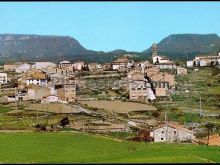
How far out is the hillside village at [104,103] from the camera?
48219 mm

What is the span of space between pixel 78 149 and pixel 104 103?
103ft

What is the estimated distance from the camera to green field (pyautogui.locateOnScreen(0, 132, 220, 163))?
2920 centimetres

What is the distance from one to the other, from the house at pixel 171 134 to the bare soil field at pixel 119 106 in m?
15.5

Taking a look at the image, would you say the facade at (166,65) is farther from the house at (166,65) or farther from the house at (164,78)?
the house at (164,78)

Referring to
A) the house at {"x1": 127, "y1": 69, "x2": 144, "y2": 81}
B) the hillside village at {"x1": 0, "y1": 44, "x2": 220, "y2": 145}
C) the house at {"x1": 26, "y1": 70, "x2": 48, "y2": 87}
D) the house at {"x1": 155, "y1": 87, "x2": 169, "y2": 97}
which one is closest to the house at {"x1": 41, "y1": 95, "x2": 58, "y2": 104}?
the hillside village at {"x1": 0, "y1": 44, "x2": 220, "y2": 145}

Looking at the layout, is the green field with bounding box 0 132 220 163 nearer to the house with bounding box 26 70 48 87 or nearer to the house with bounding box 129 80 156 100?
the house with bounding box 129 80 156 100

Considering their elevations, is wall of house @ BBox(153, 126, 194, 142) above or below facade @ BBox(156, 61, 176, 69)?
below

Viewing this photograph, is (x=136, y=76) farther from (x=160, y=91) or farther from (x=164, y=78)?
(x=160, y=91)

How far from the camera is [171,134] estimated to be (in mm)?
45531

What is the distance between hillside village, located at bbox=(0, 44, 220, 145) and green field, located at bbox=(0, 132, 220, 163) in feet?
18.6

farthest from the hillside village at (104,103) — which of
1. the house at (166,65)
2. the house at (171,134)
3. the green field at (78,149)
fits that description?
the green field at (78,149)

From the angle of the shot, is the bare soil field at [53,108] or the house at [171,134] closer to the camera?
the house at [171,134]

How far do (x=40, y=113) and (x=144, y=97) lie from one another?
67.0 feet

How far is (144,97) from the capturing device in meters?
74.6
